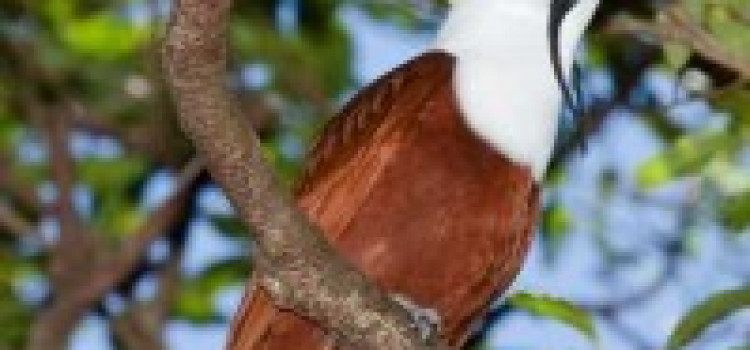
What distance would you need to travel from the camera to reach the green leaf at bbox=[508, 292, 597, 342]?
2625mm

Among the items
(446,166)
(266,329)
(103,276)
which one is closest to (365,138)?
(446,166)

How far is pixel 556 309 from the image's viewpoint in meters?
2.63

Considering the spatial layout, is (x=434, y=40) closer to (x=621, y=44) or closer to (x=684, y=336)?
(x=684, y=336)

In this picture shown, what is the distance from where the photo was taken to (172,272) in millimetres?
4129

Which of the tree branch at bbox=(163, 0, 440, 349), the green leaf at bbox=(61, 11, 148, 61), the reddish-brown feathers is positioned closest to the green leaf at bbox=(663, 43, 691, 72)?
the reddish-brown feathers

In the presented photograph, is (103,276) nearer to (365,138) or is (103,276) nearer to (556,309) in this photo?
(365,138)

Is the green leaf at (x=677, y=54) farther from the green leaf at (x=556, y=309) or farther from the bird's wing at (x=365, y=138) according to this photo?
the green leaf at (x=556, y=309)

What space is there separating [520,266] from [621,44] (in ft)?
4.48

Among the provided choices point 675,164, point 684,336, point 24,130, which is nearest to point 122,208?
point 24,130

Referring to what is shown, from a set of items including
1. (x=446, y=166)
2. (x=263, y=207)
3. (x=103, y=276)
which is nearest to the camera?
(x=263, y=207)

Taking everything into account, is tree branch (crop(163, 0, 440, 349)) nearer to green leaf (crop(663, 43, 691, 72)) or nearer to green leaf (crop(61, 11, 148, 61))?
green leaf (crop(663, 43, 691, 72))

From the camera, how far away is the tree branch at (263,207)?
1.97 meters

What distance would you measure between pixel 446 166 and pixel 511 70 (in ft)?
0.60

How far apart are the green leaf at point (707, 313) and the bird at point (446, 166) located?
33 cm
